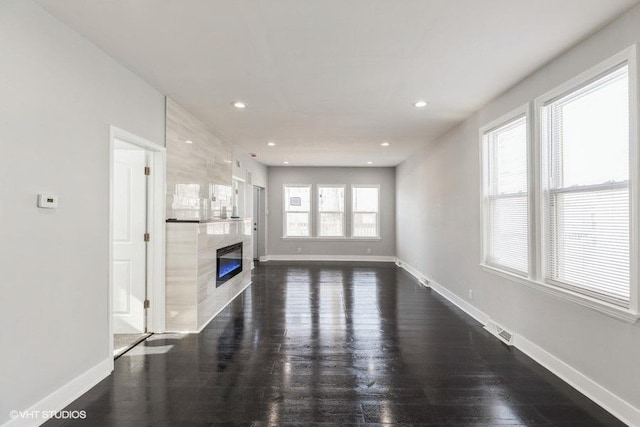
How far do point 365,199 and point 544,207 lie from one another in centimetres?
Result: 653

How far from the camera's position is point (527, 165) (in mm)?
3225

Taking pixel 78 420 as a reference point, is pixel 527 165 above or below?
above

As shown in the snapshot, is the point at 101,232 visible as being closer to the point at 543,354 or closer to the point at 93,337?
the point at 93,337

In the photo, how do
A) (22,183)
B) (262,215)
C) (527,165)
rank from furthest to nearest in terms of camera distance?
(262,215)
(527,165)
(22,183)

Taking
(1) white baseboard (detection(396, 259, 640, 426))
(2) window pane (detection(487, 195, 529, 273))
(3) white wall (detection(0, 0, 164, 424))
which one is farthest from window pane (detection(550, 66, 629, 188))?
(3) white wall (detection(0, 0, 164, 424))

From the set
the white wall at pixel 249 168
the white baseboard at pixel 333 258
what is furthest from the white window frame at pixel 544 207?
the white baseboard at pixel 333 258

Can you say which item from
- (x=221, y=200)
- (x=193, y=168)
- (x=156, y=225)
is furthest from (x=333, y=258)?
(x=156, y=225)

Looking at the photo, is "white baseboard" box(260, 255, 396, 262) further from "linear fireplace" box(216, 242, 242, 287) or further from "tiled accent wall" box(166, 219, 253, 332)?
"tiled accent wall" box(166, 219, 253, 332)

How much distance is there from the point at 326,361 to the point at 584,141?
2847 millimetres

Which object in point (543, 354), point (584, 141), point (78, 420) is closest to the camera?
point (78, 420)

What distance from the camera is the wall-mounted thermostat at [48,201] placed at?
211cm

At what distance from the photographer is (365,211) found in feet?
31.1

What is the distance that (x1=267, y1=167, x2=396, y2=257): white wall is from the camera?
9414 mm

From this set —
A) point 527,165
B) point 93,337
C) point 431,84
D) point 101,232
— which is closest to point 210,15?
point 101,232
